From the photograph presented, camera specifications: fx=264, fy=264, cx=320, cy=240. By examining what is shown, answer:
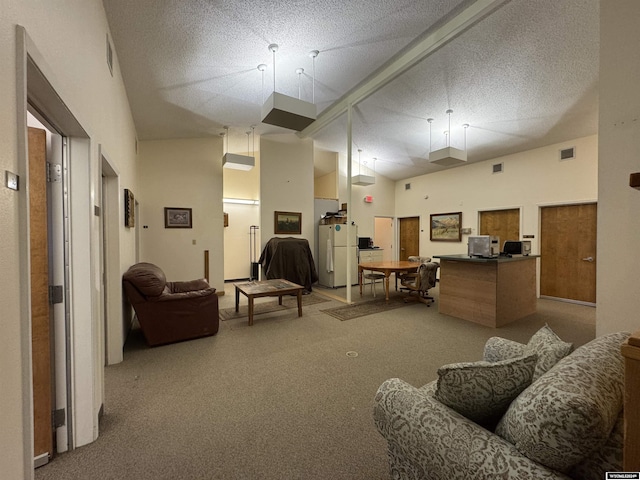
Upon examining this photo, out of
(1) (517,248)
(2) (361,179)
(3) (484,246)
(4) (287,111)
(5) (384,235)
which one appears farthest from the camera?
(5) (384,235)

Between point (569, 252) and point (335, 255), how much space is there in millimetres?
4765

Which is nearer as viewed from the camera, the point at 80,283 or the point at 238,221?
the point at 80,283

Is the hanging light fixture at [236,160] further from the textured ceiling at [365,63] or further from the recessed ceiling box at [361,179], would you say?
the recessed ceiling box at [361,179]

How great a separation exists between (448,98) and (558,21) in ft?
5.19

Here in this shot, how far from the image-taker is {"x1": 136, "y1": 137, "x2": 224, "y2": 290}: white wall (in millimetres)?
5082

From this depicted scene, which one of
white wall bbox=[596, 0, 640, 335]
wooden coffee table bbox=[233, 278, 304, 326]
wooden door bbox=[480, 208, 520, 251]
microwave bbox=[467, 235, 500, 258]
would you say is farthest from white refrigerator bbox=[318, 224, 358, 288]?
white wall bbox=[596, 0, 640, 335]

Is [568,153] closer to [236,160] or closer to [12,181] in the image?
[236,160]

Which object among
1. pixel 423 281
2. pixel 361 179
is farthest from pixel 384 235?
pixel 423 281

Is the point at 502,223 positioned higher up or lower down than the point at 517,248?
higher up

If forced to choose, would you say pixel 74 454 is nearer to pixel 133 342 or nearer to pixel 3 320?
pixel 3 320

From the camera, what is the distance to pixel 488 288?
12.7 feet

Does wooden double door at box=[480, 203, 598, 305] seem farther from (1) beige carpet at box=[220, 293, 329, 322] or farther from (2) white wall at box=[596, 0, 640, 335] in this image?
(1) beige carpet at box=[220, 293, 329, 322]

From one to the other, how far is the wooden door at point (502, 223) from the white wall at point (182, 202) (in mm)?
6372

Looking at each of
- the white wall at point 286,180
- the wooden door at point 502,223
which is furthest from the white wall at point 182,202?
the wooden door at point 502,223
